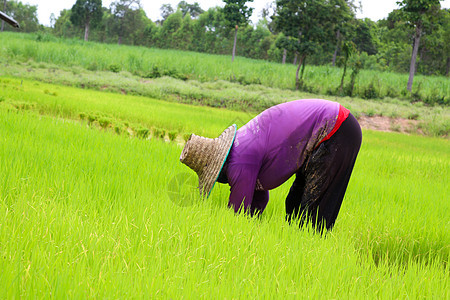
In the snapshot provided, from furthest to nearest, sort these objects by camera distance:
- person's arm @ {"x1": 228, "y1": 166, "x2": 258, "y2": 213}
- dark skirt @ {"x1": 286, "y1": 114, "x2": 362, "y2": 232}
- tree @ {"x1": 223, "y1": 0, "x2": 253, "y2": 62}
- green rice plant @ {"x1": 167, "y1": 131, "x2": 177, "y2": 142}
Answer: tree @ {"x1": 223, "y1": 0, "x2": 253, "y2": 62}, green rice plant @ {"x1": 167, "y1": 131, "x2": 177, "y2": 142}, dark skirt @ {"x1": 286, "y1": 114, "x2": 362, "y2": 232}, person's arm @ {"x1": 228, "y1": 166, "x2": 258, "y2": 213}

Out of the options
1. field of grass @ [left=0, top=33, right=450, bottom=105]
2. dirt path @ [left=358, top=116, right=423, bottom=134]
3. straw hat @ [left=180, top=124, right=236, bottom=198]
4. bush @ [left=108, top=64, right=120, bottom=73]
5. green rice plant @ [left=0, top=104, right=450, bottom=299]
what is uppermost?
field of grass @ [left=0, top=33, right=450, bottom=105]

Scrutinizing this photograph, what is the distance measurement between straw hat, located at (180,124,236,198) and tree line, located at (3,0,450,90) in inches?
495

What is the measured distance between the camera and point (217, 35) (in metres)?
38.4

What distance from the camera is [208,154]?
186 cm

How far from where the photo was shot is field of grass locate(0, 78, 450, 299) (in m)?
1.12

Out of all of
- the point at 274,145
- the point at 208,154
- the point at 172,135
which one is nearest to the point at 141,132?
the point at 172,135

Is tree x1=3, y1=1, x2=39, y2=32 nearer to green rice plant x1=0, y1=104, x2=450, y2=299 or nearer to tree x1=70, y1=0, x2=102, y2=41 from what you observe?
tree x1=70, y1=0, x2=102, y2=41

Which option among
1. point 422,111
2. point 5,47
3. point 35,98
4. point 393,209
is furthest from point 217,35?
point 393,209

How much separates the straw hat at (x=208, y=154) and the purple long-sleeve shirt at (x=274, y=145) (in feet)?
0.18

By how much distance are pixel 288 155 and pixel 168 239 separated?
822mm

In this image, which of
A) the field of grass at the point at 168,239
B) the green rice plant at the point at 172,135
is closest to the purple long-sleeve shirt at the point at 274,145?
the field of grass at the point at 168,239

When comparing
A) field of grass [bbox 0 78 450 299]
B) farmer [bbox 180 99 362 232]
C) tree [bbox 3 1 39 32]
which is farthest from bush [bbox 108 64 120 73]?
tree [bbox 3 1 39 32]

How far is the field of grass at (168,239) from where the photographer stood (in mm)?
1124

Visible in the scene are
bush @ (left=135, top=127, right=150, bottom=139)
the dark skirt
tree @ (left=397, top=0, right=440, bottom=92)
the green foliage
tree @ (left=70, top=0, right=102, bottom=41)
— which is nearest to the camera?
the dark skirt
